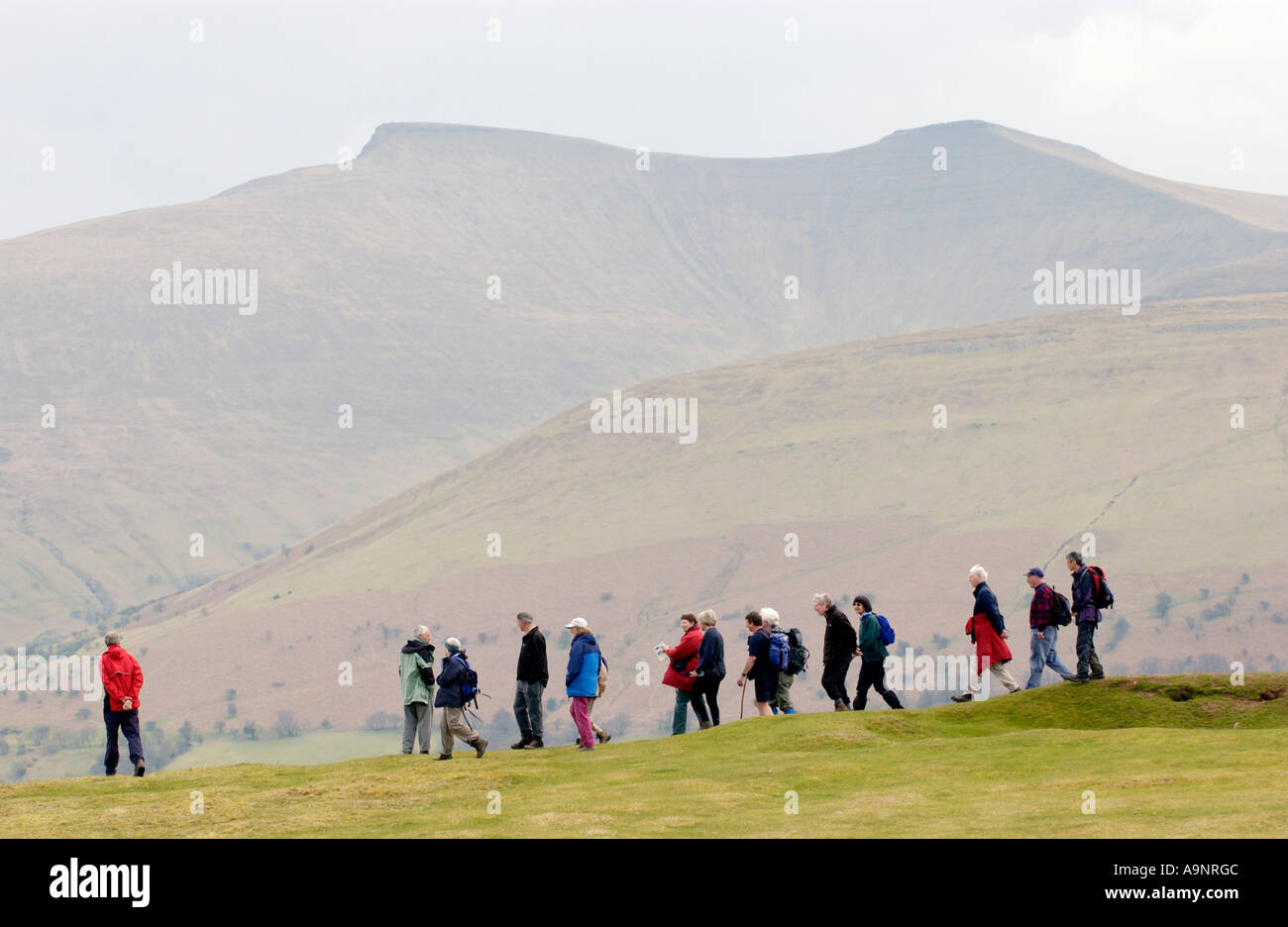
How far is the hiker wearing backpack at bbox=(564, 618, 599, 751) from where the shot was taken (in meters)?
26.8

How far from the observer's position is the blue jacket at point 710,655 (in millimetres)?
27322

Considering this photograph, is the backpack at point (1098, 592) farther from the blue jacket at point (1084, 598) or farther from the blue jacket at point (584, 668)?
the blue jacket at point (584, 668)

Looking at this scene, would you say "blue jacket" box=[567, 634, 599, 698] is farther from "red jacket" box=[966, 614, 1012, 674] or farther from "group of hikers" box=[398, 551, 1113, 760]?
"red jacket" box=[966, 614, 1012, 674]

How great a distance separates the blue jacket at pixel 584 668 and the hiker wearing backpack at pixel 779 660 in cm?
311

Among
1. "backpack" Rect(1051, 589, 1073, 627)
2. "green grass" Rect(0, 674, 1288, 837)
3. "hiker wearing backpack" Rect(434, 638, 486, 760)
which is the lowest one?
"green grass" Rect(0, 674, 1288, 837)

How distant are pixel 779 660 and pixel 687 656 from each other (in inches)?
65.6

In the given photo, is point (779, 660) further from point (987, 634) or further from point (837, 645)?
point (987, 634)

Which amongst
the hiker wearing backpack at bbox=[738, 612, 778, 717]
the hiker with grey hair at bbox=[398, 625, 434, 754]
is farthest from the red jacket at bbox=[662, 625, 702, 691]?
the hiker with grey hair at bbox=[398, 625, 434, 754]

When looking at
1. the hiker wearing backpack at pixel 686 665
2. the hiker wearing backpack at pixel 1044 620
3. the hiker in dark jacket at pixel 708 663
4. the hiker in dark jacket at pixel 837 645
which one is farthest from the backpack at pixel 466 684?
the hiker wearing backpack at pixel 1044 620

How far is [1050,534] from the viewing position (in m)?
187

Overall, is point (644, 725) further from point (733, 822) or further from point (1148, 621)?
point (733, 822)

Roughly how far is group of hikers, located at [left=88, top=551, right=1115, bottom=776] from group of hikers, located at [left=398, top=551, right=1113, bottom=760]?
0.08 feet
